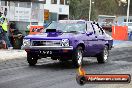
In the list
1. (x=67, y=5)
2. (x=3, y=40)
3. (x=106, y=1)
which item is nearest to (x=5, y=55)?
(x=3, y=40)

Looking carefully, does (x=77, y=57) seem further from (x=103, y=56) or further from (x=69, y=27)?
(x=103, y=56)

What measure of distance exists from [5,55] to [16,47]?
345cm

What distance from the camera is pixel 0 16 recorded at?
18969mm

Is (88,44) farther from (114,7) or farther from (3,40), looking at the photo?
(114,7)

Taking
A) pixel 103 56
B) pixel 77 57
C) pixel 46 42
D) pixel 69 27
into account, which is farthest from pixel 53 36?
pixel 103 56

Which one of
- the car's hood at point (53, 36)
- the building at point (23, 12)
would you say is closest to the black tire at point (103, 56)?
the car's hood at point (53, 36)

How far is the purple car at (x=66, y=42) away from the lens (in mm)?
12102

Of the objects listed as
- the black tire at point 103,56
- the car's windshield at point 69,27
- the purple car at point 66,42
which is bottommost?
the black tire at point 103,56

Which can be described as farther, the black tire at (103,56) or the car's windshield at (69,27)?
the black tire at (103,56)

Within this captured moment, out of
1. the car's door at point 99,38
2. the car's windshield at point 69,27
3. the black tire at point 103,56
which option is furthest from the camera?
the black tire at point 103,56

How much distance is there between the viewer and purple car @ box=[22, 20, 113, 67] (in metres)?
12.1

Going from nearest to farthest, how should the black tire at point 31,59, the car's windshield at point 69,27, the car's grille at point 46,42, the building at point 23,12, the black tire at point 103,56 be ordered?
1. the car's grille at point 46,42
2. the black tire at point 31,59
3. the car's windshield at point 69,27
4. the black tire at point 103,56
5. the building at point 23,12

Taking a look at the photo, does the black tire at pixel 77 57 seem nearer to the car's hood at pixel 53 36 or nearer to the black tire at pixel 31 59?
the car's hood at pixel 53 36

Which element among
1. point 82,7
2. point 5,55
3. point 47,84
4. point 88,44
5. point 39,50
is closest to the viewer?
point 47,84
